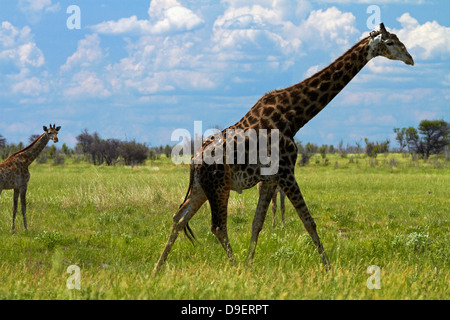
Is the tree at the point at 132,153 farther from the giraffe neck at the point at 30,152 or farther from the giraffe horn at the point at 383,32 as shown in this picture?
the giraffe horn at the point at 383,32

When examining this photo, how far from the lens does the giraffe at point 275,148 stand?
7.12 metres

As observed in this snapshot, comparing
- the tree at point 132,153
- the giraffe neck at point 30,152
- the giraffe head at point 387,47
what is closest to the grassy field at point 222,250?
the giraffe neck at point 30,152

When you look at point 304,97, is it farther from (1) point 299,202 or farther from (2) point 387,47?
(1) point 299,202

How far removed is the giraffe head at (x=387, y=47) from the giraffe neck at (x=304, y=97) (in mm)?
116

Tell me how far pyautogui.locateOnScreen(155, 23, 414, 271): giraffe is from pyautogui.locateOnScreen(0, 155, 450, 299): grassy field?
2.29 feet

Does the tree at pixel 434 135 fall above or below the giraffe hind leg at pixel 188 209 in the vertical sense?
above

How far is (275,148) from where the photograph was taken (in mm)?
7141

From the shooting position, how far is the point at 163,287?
17.9ft

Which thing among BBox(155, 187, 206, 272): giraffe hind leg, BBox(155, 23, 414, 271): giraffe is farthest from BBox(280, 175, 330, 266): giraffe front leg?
BBox(155, 187, 206, 272): giraffe hind leg

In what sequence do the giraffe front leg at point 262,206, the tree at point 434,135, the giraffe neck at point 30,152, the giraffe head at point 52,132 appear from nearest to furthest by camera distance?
1. the giraffe front leg at point 262,206
2. the giraffe neck at point 30,152
3. the giraffe head at point 52,132
4. the tree at point 434,135

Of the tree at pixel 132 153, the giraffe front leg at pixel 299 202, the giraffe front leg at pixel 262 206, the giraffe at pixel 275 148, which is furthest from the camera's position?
the tree at pixel 132 153

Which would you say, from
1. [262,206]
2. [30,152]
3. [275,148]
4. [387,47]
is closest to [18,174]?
[30,152]

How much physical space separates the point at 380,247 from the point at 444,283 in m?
3.06
